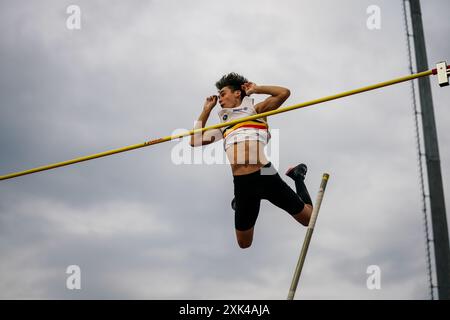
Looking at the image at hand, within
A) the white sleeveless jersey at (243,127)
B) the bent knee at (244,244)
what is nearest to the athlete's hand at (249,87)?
the white sleeveless jersey at (243,127)

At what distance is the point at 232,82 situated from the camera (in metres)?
7.01

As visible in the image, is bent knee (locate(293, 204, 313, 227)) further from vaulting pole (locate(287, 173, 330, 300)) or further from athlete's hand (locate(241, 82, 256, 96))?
athlete's hand (locate(241, 82, 256, 96))

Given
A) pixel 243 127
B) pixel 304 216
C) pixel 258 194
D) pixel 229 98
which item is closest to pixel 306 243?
pixel 304 216

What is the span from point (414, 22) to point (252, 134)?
381 inches

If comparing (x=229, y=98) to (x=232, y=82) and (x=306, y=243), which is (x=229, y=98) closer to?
(x=232, y=82)

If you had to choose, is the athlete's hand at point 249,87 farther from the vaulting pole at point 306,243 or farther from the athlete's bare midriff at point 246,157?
the vaulting pole at point 306,243

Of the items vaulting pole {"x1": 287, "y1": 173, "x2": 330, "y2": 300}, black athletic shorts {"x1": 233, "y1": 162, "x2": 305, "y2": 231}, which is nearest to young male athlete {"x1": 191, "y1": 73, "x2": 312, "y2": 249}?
black athletic shorts {"x1": 233, "y1": 162, "x2": 305, "y2": 231}

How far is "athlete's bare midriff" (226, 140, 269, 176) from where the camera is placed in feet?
20.9

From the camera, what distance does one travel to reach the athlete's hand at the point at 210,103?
675 cm

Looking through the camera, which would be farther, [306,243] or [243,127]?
[243,127]

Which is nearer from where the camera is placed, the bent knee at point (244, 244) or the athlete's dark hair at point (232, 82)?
the bent knee at point (244, 244)

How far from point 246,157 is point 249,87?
2.93 feet
